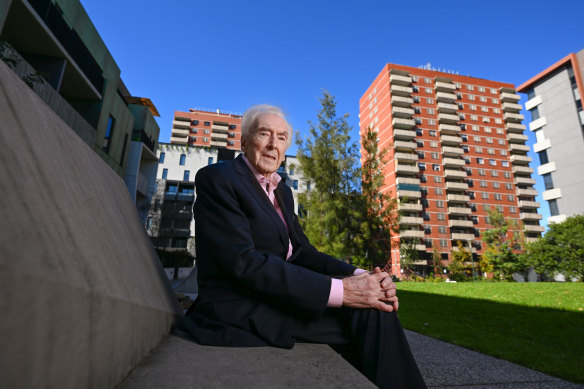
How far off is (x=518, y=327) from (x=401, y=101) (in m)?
61.4

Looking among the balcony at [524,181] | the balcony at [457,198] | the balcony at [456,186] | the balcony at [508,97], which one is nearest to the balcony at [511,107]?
the balcony at [508,97]

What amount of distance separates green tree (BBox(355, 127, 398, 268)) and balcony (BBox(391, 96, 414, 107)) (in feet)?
148

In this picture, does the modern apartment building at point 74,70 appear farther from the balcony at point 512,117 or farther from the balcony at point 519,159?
the balcony at point 512,117

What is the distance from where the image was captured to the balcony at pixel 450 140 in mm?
60812

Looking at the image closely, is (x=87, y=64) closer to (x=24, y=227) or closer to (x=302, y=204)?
(x=302, y=204)

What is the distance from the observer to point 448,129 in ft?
202

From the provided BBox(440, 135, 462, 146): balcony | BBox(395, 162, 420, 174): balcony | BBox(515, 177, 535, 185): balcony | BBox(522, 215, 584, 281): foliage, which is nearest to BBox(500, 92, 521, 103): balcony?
BBox(440, 135, 462, 146): balcony

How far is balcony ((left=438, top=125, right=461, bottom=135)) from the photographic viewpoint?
2432 inches

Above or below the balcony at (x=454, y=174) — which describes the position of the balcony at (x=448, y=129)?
above

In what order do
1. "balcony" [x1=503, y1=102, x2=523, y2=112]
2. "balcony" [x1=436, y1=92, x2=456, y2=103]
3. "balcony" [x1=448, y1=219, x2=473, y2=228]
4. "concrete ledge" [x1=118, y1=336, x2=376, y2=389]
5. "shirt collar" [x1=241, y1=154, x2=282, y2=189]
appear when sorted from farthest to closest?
1. "balcony" [x1=503, y1=102, x2=523, y2=112]
2. "balcony" [x1=436, y1=92, x2=456, y2=103]
3. "balcony" [x1=448, y1=219, x2=473, y2=228]
4. "shirt collar" [x1=241, y1=154, x2=282, y2=189]
5. "concrete ledge" [x1=118, y1=336, x2=376, y2=389]

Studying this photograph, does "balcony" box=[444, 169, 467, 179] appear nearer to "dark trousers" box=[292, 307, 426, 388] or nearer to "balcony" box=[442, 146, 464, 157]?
"balcony" box=[442, 146, 464, 157]

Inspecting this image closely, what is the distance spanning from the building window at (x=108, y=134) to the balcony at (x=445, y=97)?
63044mm

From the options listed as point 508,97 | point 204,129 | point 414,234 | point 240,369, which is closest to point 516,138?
point 508,97

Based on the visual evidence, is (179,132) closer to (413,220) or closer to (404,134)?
(404,134)
